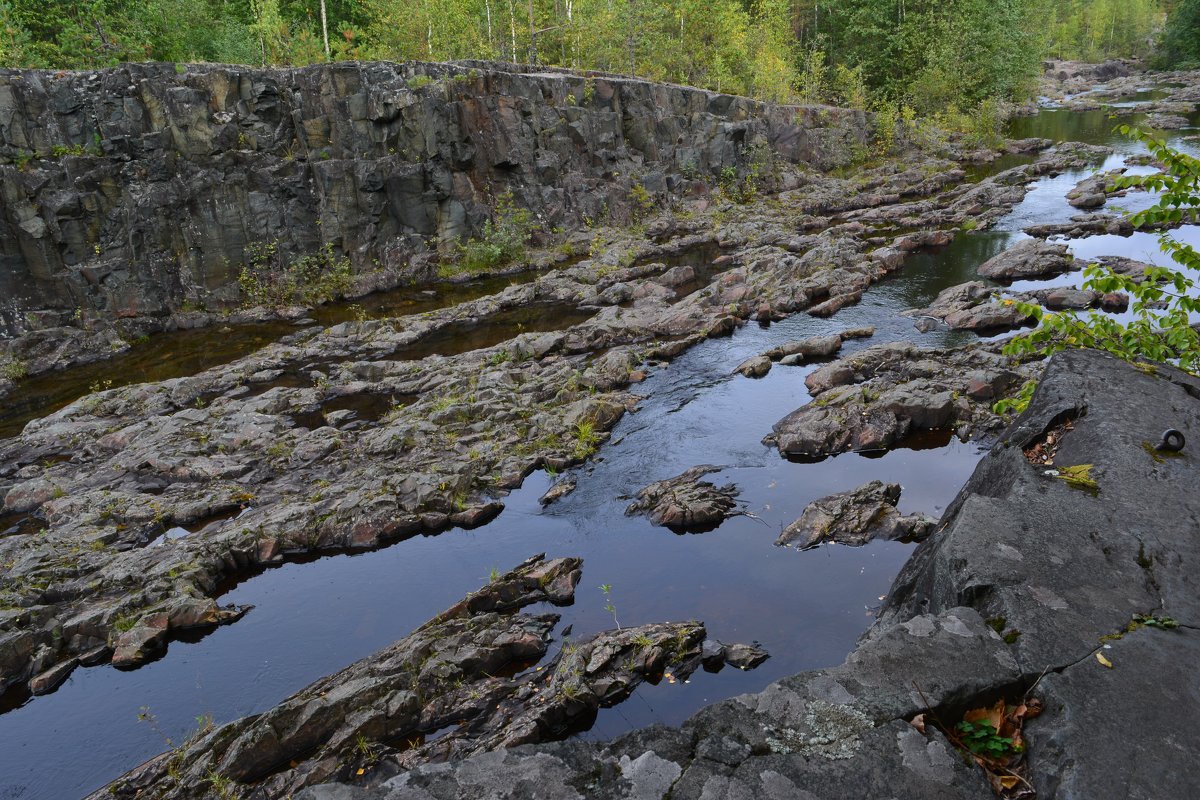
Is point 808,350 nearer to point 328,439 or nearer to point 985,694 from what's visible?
point 328,439

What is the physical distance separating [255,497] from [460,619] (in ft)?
28.5

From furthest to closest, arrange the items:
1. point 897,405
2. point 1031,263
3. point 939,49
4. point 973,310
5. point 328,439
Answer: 1. point 939,49
2. point 1031,263
3. point 973,310
4. point 328,439
5. point 897,405

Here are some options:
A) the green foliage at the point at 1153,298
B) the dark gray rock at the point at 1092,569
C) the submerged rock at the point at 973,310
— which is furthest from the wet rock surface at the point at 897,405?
the dark gray rock at the point at 1092,569

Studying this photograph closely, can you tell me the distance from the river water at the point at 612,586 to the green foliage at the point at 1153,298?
583cm

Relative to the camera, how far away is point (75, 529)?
17.7 meters

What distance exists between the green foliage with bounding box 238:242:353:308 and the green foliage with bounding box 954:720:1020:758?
35.6 metres

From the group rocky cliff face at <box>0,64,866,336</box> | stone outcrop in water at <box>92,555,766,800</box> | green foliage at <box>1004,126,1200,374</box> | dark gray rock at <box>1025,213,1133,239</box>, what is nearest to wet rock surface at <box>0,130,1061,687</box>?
stone outcrop in water at <box>92,555,766,800</box>

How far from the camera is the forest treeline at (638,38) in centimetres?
4125

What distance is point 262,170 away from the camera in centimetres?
3634

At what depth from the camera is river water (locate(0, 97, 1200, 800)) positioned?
1205cm

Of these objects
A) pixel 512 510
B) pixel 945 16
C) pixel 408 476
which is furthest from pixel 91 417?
pixel 945 16

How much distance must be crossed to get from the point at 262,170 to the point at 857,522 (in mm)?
33518

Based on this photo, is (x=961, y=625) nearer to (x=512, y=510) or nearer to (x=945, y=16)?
(x=512, y=510)

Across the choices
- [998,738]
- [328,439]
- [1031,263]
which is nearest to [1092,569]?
[998,738]
